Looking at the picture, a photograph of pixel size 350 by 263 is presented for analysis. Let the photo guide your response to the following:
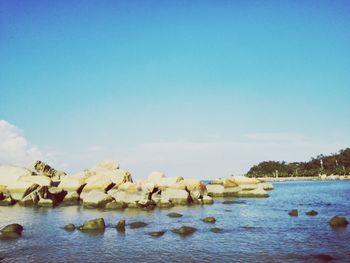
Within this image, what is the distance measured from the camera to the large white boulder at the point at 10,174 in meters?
42.6

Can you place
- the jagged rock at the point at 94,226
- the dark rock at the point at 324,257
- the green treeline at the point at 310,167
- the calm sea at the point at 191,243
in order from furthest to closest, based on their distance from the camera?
the green treeline at the point at 310,167 < the jagged rock at the point at 94,226 < the calm sea at the point at 191,243 < the dark rock at the point at 324,257

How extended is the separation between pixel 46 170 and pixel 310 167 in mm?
125745

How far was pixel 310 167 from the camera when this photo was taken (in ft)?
501

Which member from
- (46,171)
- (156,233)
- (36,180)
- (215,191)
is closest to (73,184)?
(36,180)

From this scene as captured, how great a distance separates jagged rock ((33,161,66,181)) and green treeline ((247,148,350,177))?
10978 centimetres

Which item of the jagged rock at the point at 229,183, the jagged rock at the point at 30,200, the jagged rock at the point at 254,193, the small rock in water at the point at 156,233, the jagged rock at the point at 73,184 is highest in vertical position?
the jagged rock at the point at 73,184

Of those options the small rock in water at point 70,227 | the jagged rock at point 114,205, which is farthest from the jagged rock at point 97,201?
the small rock in water at point 70,227

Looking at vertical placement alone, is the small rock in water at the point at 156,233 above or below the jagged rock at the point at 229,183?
below

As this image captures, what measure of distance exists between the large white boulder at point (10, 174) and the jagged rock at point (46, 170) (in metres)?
7.52

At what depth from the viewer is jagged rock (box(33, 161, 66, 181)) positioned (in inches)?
2080

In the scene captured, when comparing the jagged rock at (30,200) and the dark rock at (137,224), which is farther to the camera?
the jagged rock at (30,200)

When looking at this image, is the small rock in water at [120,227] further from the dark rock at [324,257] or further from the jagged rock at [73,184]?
the jagged rock at [73,184]

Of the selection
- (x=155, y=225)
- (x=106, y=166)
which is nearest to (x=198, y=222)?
(x=155, y=225)

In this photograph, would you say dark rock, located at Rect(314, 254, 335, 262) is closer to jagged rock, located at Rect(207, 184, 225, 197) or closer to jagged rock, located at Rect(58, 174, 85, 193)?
jagged rock, located at Rect(58, 174, 85, 193)
